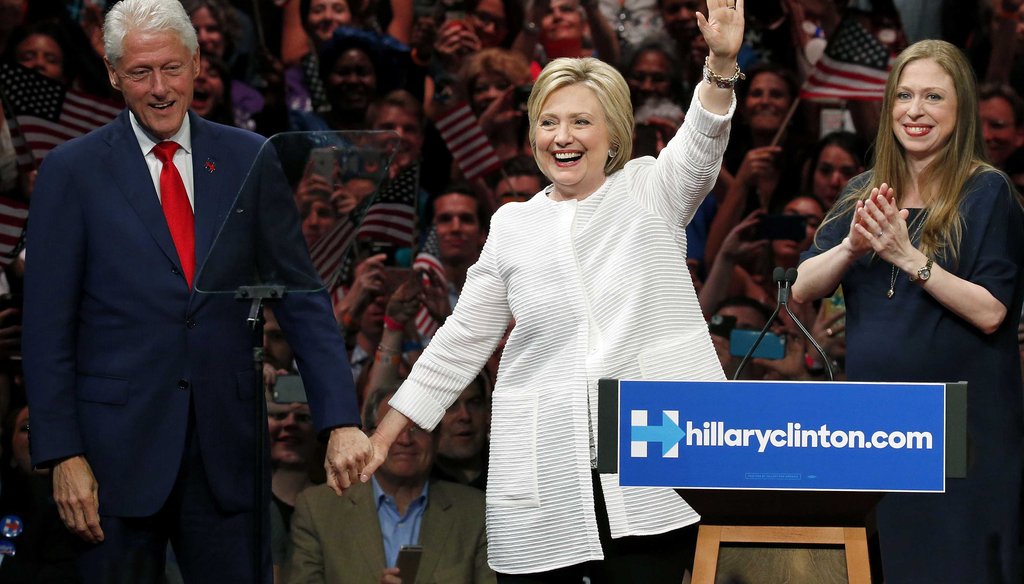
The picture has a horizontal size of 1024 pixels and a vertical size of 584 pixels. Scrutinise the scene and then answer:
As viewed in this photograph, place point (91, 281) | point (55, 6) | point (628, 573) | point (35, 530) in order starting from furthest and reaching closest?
point (55, 6)
point (35, 530)
point (91, 281)
point (628, 573)

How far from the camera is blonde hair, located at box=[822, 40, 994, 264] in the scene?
9.14 feet

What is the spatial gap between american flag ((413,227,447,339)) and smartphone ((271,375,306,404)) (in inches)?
22.8

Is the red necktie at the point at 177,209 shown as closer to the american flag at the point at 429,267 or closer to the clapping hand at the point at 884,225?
the clapping hand at the point at 884,225

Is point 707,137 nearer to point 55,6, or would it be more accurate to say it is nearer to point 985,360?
point 985,360

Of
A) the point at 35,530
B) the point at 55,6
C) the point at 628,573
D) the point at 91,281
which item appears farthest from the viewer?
the point at 55,6

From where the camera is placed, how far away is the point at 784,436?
2098 mm

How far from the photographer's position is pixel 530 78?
18.3 ft

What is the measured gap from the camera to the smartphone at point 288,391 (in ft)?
14.7

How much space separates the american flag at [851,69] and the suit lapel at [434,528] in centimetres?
217

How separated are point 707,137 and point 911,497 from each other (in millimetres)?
879

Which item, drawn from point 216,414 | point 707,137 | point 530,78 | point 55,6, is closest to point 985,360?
point 707,137

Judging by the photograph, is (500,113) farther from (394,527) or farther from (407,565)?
(407,565)

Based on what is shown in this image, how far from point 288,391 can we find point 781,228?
6.48ft

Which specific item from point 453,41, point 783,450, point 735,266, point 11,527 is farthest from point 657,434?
point 453,41
